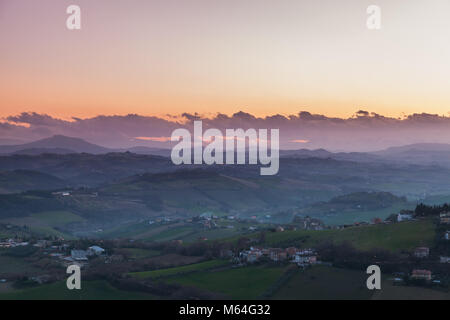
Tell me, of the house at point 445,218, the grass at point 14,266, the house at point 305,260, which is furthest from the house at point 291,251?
the grass at point 14,266

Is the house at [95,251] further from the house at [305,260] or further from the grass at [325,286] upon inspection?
the grass at [325,286]

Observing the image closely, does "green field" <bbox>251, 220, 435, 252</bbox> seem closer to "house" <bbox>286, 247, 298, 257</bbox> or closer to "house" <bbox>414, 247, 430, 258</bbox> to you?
"house" <bbox>414, 247, 430, 258</bbox>

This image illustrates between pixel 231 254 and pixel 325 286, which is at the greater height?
pixel 325 286

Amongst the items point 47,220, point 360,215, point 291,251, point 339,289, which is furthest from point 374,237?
point 47,220

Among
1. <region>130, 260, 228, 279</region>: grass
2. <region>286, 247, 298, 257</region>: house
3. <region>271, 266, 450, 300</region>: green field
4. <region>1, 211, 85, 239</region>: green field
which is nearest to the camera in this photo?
<region>271, 266, 450, 300</region>: green field

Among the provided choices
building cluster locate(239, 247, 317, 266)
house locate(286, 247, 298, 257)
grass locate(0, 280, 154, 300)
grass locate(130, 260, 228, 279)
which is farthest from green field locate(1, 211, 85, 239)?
house locate(286, 247, 298, 257)

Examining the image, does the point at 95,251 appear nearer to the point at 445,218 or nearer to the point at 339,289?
the point at 339,289
